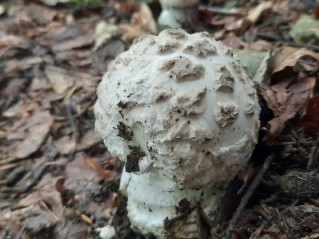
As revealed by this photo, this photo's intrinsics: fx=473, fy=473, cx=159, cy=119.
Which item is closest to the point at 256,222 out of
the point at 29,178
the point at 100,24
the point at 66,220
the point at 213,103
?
the point at 213,103

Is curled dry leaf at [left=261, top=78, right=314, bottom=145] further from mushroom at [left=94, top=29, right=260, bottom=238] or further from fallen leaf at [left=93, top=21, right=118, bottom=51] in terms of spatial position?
fallen leaf at [left=93, top=21, right=118, bottom=51]

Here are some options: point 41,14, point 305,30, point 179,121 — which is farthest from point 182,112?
point 41,14

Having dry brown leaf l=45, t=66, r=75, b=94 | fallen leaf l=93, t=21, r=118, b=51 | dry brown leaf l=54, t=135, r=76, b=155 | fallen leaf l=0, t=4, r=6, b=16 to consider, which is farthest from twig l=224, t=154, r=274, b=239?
fallen leaf l=0, t=4, r=6, b=16

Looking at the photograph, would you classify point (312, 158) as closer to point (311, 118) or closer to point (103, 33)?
point (311, 118)

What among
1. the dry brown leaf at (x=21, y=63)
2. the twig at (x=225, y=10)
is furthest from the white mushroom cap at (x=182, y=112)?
the twig at (x=225, y=10)

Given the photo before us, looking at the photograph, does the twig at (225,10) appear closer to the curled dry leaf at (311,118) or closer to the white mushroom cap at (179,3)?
the white mushroom cap at (179,3)
